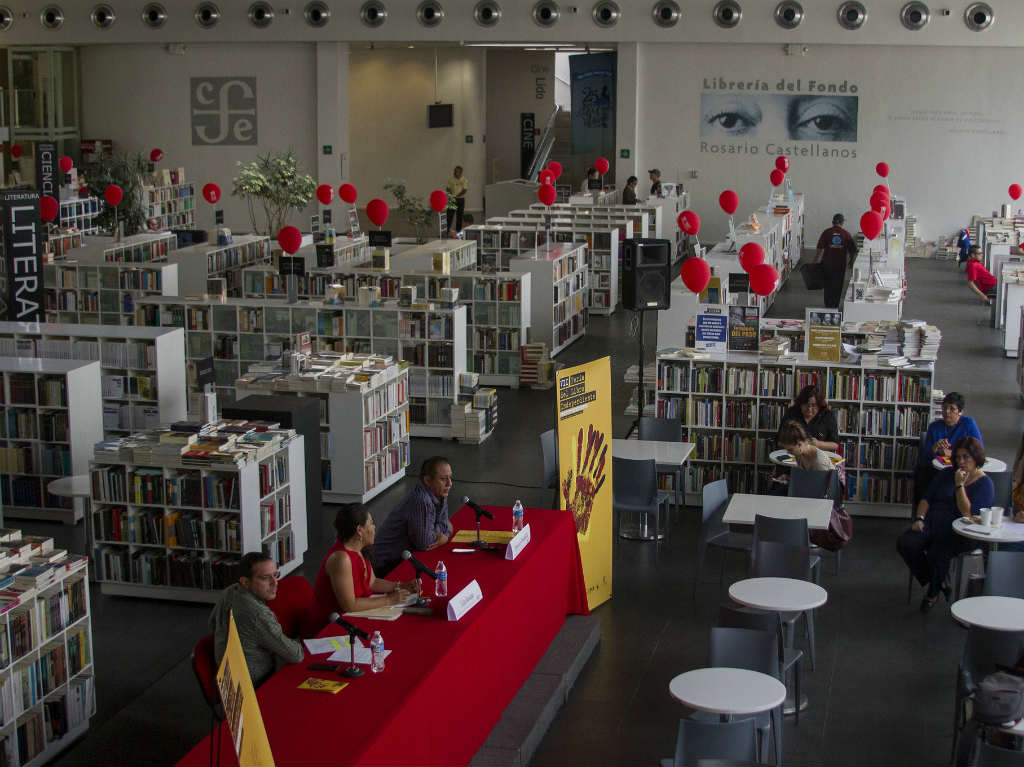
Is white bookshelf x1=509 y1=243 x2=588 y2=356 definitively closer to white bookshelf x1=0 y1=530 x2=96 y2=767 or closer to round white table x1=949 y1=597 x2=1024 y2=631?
round white table x1=949 y1=597 x2=1024 y2=631

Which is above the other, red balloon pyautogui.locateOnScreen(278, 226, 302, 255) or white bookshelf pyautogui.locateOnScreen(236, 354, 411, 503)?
red balloon pyautogui.locateOnScreen(278, 226, 302, 255)

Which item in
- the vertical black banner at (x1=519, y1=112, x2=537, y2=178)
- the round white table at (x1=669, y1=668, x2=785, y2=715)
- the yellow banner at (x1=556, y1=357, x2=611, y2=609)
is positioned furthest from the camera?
the vertical black banner at (x1=519, y1=112, x2=537, y2=178)

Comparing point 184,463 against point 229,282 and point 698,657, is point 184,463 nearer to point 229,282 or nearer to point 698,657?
point 698,657

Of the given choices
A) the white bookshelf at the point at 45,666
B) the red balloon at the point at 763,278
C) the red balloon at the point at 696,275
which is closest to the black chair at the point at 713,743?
the white bookshelf at the point at 45,666

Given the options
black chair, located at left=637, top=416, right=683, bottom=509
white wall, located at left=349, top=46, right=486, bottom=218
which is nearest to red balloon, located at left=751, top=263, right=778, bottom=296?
black chair, located at left=637, top=416, right=683, bottom=509

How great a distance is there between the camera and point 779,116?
27.1 m

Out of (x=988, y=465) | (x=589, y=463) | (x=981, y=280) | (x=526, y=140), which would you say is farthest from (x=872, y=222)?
(x=526, y=140)

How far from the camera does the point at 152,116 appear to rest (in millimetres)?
29672

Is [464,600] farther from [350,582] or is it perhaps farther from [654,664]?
[654,664]

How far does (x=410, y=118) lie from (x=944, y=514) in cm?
2445

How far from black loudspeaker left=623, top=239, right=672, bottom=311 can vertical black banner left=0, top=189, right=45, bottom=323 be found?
621 cm

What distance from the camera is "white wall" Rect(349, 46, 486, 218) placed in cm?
3181

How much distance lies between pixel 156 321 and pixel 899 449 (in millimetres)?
7948

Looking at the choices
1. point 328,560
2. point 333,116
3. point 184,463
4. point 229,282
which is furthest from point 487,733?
point 333,116
